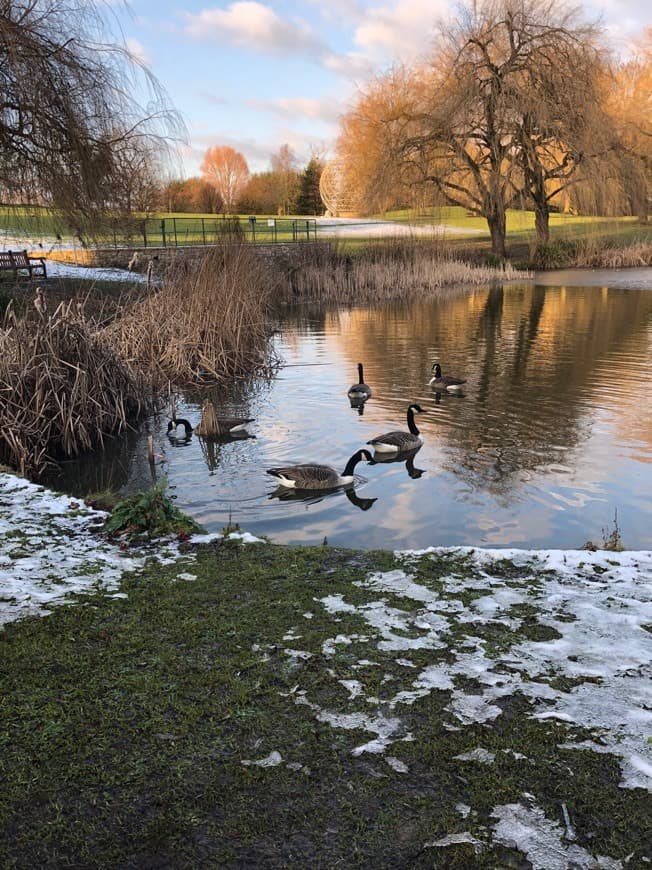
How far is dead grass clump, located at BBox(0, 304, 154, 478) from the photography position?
9.44 meters

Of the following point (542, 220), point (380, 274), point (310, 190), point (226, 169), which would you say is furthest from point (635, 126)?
point (226, 169)

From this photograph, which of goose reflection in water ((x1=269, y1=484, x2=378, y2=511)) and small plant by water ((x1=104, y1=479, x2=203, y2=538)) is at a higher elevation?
small plant by water ((x1=104, y1=479, x2=203, y2=538))

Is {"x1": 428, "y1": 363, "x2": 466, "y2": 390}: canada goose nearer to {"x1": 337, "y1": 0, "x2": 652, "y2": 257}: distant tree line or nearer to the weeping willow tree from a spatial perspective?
the weeping willow tree

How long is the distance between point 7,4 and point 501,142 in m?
29.1

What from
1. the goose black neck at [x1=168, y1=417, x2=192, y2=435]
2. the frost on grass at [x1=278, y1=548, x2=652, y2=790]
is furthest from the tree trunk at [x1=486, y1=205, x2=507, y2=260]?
the frost on grass at [x1=278, y1=548, x2=652, y2=790]

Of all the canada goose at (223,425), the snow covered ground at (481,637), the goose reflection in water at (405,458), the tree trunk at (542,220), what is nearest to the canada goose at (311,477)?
the goose reflection in water at (405,458)

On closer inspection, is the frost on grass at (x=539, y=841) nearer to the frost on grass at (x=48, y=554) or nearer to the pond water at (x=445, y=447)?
the frost on grass at (x=48, y=554)

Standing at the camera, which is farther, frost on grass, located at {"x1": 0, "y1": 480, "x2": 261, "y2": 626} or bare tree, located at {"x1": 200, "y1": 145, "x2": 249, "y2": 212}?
bare tree, located at {"x1": 200, "y1": 145, "x2": 249, "y2": 212}

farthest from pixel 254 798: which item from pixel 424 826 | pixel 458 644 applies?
pixel 458 644

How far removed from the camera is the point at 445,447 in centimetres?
1062

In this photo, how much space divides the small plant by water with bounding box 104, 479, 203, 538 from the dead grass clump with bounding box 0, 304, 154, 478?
10.4ft

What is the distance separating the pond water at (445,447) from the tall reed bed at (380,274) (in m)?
9.01

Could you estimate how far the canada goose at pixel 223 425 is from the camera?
440 inches

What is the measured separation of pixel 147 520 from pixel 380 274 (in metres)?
24.7
